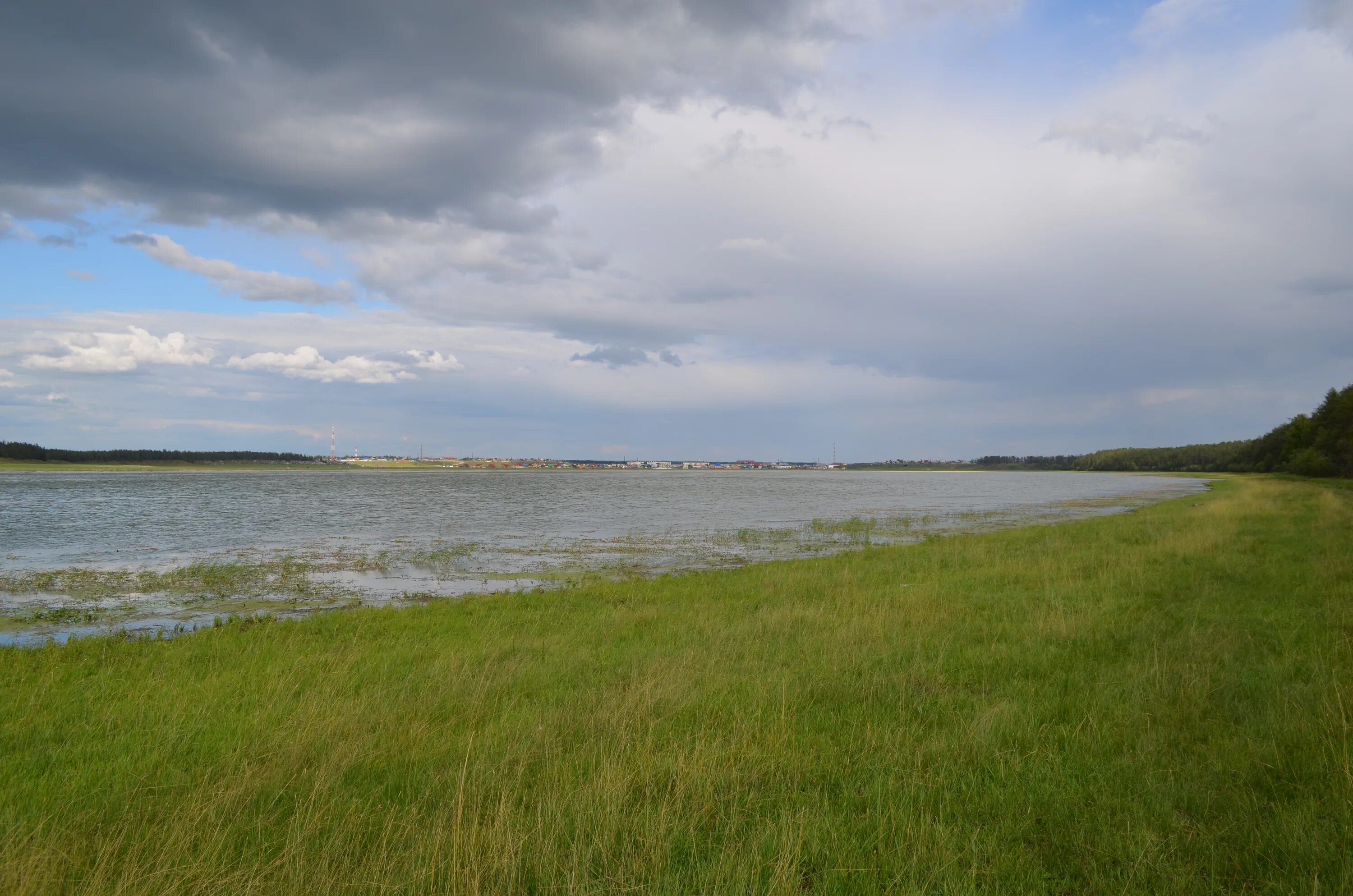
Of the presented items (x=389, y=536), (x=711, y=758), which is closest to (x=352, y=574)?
(x=389, y=536)

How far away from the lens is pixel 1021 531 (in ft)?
105

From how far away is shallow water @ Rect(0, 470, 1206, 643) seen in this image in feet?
63.3

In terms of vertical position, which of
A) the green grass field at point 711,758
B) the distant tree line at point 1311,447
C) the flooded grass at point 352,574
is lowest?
the flooded grass at point 352,574

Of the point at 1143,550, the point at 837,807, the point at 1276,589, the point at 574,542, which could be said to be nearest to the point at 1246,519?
the point at 1143,550

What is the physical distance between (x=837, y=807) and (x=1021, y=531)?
98.1 ft

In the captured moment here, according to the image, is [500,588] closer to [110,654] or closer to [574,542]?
[110,654]

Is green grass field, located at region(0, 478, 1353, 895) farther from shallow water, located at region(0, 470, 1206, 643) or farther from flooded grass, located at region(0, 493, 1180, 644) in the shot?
shallow water, located at region(0, 470, 1206, 643)

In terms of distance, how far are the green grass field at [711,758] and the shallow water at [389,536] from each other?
6.98 m

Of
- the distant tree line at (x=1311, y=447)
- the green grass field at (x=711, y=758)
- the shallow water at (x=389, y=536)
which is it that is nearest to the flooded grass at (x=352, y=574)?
the shallow water at (x=389, y=536)

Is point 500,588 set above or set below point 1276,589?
below

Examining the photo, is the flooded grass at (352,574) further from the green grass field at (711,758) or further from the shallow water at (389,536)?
the green grass field at (711,758)

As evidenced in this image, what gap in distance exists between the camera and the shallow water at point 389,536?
19.3 metres

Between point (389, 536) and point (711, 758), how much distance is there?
32.2 metres

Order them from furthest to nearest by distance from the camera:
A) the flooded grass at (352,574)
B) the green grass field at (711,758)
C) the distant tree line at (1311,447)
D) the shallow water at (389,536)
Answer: the distant tree line at (1311,447) < the shallow water at (389,536) < the flooded grass at (352,574) < the green grass field at (711,758)
